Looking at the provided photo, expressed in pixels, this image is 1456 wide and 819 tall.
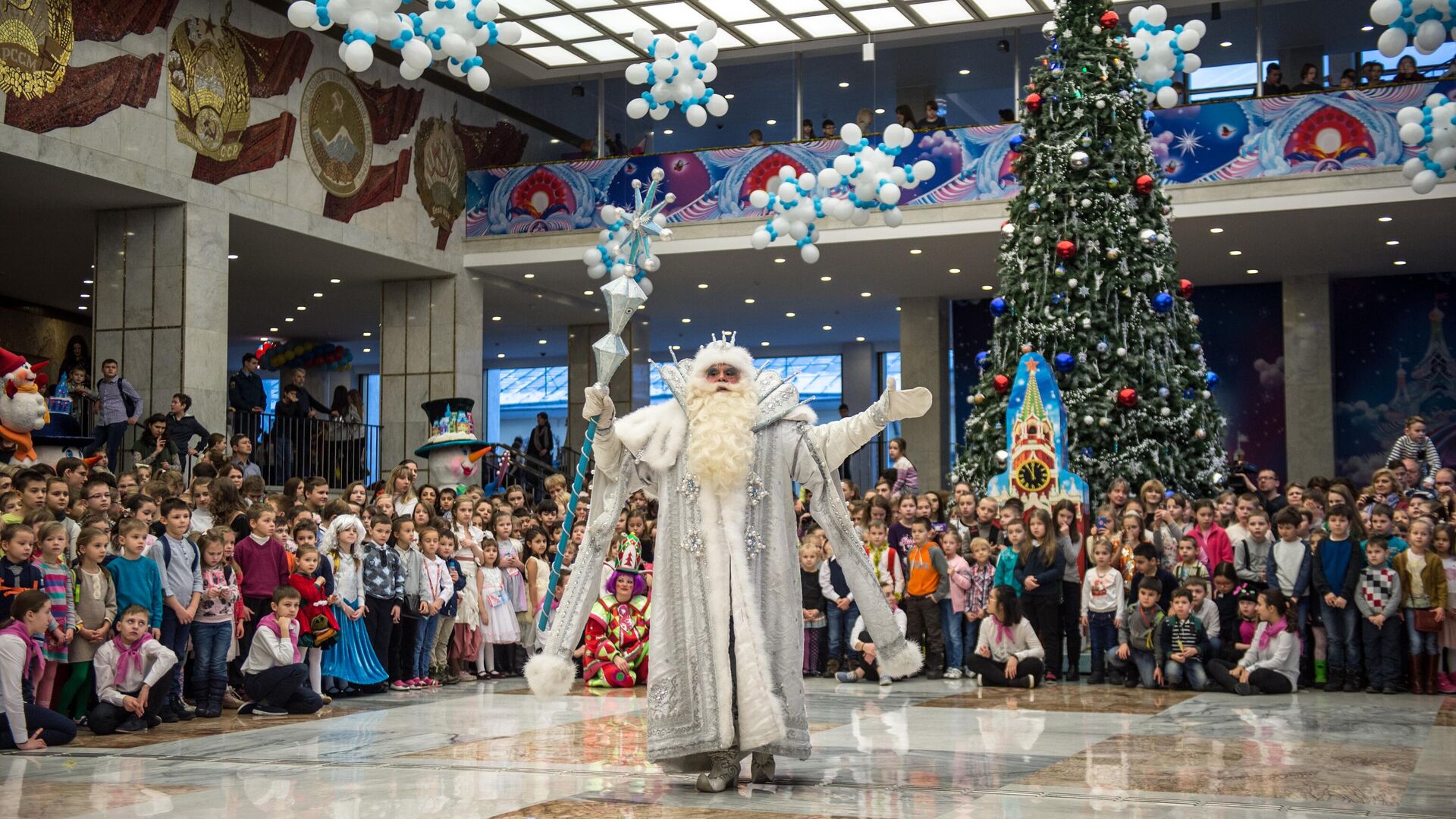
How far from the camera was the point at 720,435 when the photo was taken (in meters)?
6.32

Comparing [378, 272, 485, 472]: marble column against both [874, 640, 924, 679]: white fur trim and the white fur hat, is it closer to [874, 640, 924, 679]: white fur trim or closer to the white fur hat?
the white fur hat

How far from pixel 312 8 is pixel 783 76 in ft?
39.9

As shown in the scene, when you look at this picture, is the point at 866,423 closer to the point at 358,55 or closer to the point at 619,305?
the point at 619,305

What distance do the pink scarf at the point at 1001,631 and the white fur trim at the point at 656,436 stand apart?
4.83 m

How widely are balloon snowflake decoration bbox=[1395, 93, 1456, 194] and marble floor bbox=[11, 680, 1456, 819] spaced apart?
4.03 meters

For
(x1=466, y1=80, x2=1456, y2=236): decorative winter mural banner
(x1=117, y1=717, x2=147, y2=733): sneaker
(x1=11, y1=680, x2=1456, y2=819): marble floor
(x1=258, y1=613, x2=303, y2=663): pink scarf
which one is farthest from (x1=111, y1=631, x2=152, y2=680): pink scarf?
(x1=466, y1=80, x2=1456, y2=236): decorative winter mural banner

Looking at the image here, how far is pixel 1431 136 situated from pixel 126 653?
9890mm

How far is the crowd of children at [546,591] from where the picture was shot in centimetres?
831

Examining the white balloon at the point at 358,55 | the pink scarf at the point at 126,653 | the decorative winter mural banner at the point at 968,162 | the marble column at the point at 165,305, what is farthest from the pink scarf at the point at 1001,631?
the marble column at the point at 165,305

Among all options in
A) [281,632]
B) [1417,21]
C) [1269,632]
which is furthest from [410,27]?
[1269,632]

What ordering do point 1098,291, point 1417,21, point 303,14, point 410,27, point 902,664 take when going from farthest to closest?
point 1098,291 → point 410,27 → point 303,14 → point 1417,21 → point 902,664

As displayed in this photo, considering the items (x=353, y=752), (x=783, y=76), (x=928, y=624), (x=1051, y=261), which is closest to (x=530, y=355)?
(x=783, y=76)

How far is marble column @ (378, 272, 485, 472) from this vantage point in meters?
22.0

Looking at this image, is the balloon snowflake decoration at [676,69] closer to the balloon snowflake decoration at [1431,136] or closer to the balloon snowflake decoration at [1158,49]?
the balloon snowflake decoration at [1158,49]
